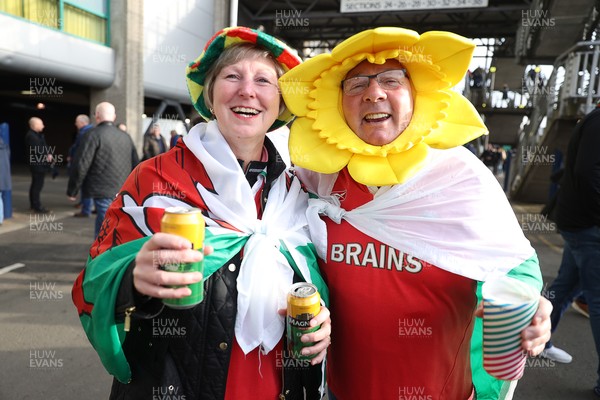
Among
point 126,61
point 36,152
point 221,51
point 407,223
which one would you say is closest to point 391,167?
point 407,223

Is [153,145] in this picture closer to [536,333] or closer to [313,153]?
[313,153]

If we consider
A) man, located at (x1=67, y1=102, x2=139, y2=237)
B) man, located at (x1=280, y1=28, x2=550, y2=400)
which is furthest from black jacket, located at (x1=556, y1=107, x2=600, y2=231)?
man, located at (x1=67, y1=102, x2=139, y2=237)

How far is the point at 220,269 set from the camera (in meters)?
1.57

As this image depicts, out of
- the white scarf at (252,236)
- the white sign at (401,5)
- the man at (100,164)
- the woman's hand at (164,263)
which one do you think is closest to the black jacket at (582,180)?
the white scarf at (252,236)

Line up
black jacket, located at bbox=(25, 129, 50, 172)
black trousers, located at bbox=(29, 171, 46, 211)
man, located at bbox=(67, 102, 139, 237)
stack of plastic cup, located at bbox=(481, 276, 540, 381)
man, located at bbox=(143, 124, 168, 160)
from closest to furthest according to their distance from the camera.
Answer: stack of plastic cup, located at bbox=(481, 276, 540, 381) → man, located at bbox=(67, 102, 139, 237) → black jacket, located at bbox=(25, 129, 50, 172) → black trousers, located at bbox=(29, 171, 46, 211) → man, located at bbox=(143, 124, 168, 160)

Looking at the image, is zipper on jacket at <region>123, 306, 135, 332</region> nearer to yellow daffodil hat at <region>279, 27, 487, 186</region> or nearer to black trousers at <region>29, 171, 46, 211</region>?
yellow daffodil hat at <region>279, 27, 487, 186</region>

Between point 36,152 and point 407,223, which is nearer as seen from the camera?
point 407,223

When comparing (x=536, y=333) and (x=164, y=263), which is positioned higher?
(x=164, y=263)

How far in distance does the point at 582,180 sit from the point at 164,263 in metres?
2.94

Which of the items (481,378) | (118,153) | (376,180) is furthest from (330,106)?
(118,153)

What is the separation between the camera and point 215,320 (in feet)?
4.96

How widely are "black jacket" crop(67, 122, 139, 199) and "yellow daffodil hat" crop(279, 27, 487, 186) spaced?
4.46m

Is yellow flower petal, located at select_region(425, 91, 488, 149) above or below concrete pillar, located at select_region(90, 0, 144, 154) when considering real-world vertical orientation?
below

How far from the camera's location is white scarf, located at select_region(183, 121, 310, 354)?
1.56m
